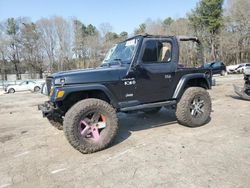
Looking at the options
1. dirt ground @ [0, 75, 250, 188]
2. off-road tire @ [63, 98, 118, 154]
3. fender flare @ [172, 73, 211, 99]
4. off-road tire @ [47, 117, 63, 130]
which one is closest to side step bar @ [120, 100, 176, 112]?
fender flare @ [172, 73, 211, 99]

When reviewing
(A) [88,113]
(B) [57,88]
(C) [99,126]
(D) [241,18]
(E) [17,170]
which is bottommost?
(E) [17,170]

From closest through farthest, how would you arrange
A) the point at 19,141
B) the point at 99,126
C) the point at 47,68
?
the point at 99,126
the point at 19,141
the point at 47,68

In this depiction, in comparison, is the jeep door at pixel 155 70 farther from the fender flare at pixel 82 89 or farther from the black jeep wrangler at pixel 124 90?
the fender flare at pixel 82 89

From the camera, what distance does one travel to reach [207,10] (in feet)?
131

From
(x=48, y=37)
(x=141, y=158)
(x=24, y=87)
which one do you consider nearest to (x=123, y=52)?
(x=141, y=158)

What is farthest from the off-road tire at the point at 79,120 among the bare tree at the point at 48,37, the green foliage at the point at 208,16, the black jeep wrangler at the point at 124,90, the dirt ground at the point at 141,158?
the bare tree at the point at 48,37

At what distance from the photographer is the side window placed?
5081 mm

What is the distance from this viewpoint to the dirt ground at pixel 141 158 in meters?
3.24

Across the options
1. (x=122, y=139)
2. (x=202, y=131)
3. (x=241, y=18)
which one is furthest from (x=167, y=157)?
(x=241, y=18)

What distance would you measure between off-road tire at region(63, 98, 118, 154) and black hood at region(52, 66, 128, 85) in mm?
385

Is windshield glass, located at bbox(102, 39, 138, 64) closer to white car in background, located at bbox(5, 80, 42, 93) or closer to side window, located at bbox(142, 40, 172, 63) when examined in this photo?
side window, located at bbox(142, 40, 172, 63)

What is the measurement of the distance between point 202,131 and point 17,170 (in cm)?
371

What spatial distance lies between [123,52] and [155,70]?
2.68ft

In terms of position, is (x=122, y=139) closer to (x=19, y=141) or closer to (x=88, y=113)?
(x=88, y=113)
